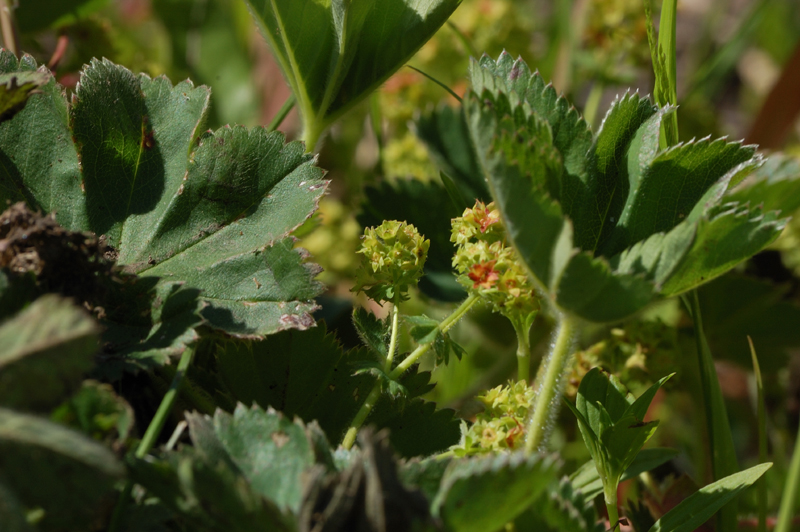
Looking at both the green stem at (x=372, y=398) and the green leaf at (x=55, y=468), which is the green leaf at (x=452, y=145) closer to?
the green stem at (x=372, y=398)

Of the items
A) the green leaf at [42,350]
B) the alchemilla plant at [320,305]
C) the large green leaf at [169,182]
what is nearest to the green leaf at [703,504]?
the alchemilla plant at [320,305]

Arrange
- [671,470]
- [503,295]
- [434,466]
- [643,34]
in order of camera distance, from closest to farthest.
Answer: [434,466], [503,295], [671,470], [643,34]

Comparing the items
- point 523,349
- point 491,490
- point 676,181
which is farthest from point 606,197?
point 491,490

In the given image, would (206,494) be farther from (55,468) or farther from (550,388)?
(550,388)

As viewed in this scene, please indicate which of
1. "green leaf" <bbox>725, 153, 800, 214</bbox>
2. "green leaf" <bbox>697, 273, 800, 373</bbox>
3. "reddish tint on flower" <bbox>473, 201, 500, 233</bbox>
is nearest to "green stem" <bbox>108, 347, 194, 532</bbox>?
"reddish tint on flower" <bbox>473, 201, 500, 233</bbox>

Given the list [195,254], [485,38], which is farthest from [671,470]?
[485,38]

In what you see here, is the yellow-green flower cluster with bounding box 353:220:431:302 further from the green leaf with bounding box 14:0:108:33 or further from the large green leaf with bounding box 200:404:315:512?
the green leaf with bounding box 14:0:108:33

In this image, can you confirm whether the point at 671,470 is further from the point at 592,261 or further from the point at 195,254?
the point at 195,254
